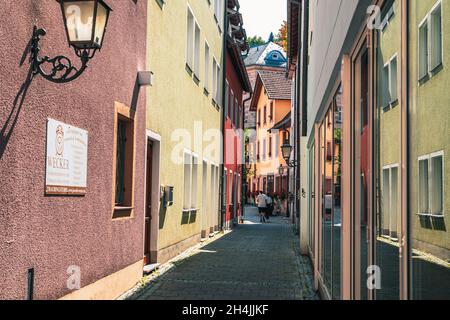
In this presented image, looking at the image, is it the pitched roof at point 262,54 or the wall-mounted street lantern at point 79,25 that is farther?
the pitched roof at point 262,54

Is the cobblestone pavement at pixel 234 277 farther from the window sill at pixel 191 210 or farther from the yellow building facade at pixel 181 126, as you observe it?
the window sill at pixel 191 210

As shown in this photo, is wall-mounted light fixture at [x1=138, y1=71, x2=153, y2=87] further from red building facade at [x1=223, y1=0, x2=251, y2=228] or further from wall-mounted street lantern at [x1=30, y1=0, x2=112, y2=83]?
red building facade at [x1=223, y1=0, x2=251, y2=228]

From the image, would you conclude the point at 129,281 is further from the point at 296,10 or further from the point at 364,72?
the point at 296,10

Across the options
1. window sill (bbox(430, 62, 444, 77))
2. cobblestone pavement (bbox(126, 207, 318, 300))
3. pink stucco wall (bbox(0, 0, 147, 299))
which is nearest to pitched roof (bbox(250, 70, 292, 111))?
cobblestone pavement (bbox(126, 207, 318, 300))

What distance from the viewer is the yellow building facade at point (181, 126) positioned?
1109 centimetres

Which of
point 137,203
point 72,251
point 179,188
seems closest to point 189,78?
point 179,188

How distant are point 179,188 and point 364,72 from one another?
981 centimetres

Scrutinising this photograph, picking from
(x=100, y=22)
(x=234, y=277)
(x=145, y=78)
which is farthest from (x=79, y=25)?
(x=234, y=277)

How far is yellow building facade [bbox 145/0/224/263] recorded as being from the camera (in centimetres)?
1109

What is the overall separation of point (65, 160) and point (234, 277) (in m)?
4.78

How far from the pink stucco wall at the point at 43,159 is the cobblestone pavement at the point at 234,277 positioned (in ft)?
2.61

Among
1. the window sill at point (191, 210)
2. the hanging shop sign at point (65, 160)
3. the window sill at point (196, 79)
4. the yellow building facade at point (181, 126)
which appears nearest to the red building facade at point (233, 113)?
the yellow building facade at point (181, 126)

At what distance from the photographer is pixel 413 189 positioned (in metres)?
2.26
